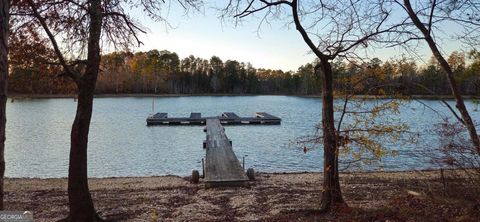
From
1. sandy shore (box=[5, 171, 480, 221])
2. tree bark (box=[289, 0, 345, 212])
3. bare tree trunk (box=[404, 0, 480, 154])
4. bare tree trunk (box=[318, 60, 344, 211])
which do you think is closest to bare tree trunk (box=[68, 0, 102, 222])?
sandy shore (box=[5, 171, 480, 221])

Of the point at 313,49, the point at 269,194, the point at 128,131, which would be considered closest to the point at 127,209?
the point at 269,194

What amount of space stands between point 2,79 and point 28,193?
34.1ft

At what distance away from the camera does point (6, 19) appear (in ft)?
14.0

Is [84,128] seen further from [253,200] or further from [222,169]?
[222,169]

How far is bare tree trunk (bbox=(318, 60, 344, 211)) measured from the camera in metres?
8.09

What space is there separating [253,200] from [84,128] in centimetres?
482

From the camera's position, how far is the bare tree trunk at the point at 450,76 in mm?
6844

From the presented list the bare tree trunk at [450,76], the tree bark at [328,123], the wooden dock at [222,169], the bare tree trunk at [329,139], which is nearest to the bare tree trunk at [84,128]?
the tree bark at [328,123]

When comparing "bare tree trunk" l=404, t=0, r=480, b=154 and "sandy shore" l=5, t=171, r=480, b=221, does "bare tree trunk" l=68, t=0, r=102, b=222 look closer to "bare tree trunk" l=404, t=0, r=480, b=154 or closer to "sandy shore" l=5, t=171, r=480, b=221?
"sandy shore" l=5, t=171, r=480, b=221

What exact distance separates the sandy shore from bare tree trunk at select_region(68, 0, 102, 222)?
115 cm

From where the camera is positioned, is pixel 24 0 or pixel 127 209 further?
pixel 127 209

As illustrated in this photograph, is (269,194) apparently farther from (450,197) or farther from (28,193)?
(28,193)

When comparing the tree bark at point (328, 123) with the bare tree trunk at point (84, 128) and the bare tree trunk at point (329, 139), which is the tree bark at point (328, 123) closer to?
the bare tree trunk at point (329, 139)

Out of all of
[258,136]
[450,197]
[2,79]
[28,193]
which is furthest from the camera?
[258,136]
